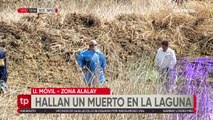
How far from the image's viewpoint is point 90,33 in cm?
1603

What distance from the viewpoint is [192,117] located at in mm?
5781

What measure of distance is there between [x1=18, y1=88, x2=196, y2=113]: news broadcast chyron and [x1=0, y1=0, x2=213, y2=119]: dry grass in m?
6.91

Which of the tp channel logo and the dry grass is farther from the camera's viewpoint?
the dry grass

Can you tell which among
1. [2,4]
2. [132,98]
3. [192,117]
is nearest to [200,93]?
[192,117]

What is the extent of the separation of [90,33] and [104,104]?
1085 cm

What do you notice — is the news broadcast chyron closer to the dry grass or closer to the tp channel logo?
the tp channel logo

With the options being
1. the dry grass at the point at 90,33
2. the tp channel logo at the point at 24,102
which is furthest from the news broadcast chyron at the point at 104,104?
the dry grass at the point at 90,33


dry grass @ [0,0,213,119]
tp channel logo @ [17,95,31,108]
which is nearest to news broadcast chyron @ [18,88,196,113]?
tp channel logo @ [17,95,31,108]

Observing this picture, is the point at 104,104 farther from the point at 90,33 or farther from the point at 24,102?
the point at 90,33

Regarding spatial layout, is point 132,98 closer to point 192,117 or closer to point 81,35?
point 192,117

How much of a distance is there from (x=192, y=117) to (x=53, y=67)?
9.02 m

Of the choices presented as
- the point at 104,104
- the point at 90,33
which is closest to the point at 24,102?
the point at 104,104

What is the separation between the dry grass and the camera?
559 inches

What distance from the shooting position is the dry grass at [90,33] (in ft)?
46.6
